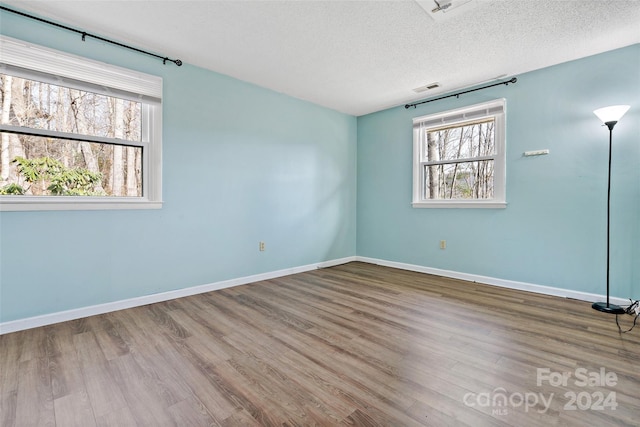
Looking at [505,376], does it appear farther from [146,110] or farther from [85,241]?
[146,110]

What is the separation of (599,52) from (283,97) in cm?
355

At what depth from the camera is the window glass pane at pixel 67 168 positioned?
2.33 meters

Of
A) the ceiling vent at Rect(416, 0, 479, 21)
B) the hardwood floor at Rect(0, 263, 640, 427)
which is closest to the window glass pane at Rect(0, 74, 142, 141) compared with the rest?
the hardwood floor at Rect(0, 263, 640, 427)

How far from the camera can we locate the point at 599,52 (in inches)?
113

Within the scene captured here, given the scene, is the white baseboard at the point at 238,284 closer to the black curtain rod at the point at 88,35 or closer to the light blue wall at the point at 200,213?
the light blue wall at the point at 200,213

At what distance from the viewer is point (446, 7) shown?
87.1 inches

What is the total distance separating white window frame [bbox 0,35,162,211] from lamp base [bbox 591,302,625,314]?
4.46m

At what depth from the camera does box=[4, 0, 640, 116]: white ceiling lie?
222 cm

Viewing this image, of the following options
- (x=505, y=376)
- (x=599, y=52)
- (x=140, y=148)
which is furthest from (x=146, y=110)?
(x=599, y=52)

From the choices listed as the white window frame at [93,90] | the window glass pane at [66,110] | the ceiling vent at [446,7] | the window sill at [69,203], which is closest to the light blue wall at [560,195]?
the ceiling vent at [446,7]

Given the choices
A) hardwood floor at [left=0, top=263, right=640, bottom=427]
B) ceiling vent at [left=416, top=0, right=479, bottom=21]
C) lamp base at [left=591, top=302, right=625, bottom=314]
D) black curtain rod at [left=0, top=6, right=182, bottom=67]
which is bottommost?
hardwood floor at [left=0, top=263, right=640, bottom=427]

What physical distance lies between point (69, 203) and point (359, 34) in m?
2.97

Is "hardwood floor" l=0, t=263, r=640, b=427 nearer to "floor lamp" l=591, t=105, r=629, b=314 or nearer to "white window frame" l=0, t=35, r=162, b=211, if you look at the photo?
"floor lamp" l=591, t=105, r=629, b=314

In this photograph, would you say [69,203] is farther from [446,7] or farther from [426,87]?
[426,87]
